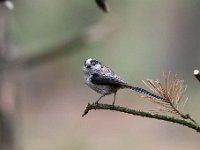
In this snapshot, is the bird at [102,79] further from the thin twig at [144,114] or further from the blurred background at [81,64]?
the blurred background at [81,64]

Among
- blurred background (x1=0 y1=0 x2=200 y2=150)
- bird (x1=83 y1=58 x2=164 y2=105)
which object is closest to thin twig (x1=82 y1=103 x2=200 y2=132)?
bird (x1=83 y1=58 x2=164 y2=105)

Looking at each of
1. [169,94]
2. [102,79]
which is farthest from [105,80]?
[169,94]

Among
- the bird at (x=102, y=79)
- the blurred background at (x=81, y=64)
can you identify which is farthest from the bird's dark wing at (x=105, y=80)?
the blurred background at (x=81, y=64)

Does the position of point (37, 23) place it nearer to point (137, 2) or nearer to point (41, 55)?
point (137, 2)

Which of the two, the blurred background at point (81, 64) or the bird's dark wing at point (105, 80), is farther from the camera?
the blurred background at point (81, 64)

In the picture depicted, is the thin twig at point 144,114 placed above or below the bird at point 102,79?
below

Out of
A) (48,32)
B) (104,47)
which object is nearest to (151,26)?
(104,47)
